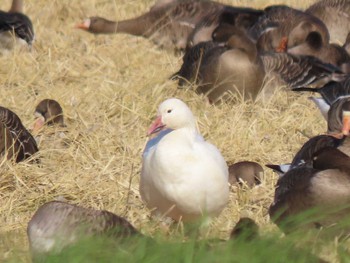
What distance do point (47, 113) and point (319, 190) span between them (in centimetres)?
337

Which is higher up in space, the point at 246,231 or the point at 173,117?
the point at 246,231

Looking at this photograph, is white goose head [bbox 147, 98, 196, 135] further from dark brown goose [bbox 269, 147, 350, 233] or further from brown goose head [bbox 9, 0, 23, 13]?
brown goose head [bbox 9, 0, 23, 13]

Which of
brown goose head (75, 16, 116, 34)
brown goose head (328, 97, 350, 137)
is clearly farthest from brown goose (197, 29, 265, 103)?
brown goose head (75, 16, 116, 34)

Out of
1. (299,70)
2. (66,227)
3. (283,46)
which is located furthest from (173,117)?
(283,46)

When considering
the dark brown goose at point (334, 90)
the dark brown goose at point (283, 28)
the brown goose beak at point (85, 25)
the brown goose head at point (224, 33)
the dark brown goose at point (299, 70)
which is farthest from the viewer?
the brown goose beak at point (85, 25)

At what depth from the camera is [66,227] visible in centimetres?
622

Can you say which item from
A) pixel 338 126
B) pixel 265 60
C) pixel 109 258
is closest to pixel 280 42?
pixel 265 60

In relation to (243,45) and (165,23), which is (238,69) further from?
(165,23)

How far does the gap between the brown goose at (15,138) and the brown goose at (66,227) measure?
2.21 m

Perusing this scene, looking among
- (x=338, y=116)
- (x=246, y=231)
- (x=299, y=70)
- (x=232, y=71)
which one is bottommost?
(x=299, y=70)

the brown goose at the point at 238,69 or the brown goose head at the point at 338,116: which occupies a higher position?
the brown goose head at the point at 338,116

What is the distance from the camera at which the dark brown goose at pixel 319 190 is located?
675cm

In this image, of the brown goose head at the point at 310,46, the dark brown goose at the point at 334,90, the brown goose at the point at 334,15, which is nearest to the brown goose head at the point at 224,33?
the dark brown goose at the point at 334,90

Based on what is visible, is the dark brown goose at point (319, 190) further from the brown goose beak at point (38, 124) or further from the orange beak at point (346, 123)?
the brown goose beak at point (38, 124)
